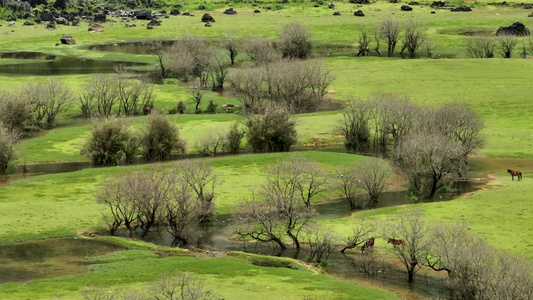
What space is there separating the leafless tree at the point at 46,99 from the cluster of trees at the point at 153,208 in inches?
1261

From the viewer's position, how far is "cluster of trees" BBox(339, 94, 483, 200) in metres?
69.6

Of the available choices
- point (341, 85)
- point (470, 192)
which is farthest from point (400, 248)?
point (341, 85)

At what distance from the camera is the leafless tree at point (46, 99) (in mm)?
92625

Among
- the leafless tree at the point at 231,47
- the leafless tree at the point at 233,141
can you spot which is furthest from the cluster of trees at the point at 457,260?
the leafless tree at the point at 231,47

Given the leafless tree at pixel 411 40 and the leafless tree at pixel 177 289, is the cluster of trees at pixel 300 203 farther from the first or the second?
the leafless tree at pixel 411 40

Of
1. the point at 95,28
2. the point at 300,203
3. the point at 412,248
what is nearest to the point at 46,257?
the point at 300,203

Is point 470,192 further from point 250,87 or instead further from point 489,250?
point 250,87

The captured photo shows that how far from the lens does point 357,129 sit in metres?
87.5

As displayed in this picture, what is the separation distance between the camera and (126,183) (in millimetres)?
60469

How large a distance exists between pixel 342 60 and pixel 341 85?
18694mm

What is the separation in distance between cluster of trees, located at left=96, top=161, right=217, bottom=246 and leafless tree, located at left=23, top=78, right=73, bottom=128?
32017mm

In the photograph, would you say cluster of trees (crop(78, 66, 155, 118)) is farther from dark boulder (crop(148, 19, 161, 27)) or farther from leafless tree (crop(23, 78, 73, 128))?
dark boulder (crop(148, 19, 161, 27))

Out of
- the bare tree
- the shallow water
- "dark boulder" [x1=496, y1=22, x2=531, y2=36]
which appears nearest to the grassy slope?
the shallow water

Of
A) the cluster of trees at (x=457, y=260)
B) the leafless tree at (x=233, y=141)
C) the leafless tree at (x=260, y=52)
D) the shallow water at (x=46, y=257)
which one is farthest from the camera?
the leafless tree at (x=260, y=52)
